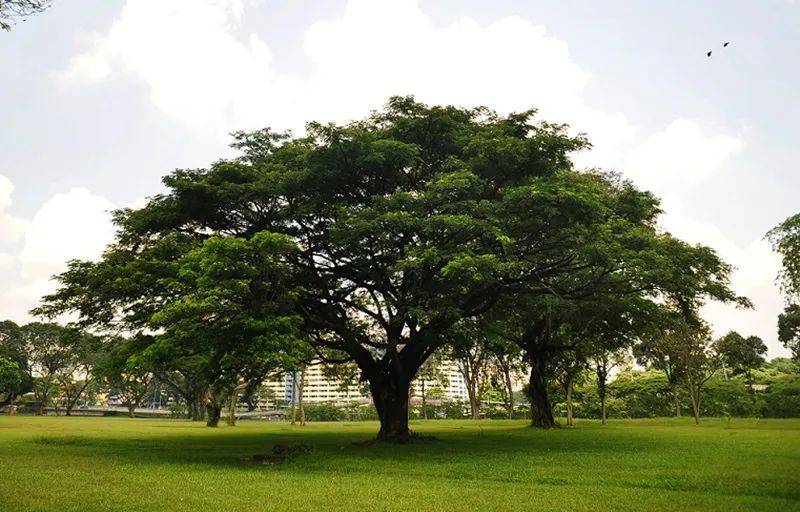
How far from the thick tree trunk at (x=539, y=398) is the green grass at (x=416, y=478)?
16.5 metres

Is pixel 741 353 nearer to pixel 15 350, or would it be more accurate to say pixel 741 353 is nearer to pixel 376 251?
pixel 376 251

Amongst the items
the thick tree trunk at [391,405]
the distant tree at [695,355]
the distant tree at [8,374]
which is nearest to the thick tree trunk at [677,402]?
the distant tree at [695,355]

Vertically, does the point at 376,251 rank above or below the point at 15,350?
above

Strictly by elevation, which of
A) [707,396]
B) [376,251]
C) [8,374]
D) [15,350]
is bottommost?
[707,396]

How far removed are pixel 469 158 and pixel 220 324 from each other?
1054 centimetres

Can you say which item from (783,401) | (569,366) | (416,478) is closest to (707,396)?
(783,401)

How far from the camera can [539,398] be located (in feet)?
125

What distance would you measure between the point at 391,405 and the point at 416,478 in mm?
10946

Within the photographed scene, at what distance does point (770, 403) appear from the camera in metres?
54.5

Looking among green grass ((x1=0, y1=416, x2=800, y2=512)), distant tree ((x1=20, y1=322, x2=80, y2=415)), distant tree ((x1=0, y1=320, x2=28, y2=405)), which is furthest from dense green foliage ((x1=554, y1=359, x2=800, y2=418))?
distant tree ((x1=0, y1=320, x2=28, y2=405))

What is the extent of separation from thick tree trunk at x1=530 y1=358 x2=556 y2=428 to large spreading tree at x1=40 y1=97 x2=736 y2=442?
14.8m

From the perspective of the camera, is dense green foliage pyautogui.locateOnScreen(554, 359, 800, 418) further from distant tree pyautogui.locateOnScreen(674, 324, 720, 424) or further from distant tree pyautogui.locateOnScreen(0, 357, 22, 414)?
distant tree pyautogui.locateOnScreen(0, 357, 22, 414)

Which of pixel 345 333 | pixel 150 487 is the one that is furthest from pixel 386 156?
pixel 150 487

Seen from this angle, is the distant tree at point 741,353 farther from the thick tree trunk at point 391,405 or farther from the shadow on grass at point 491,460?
the thick tree trunk at point 391,405
